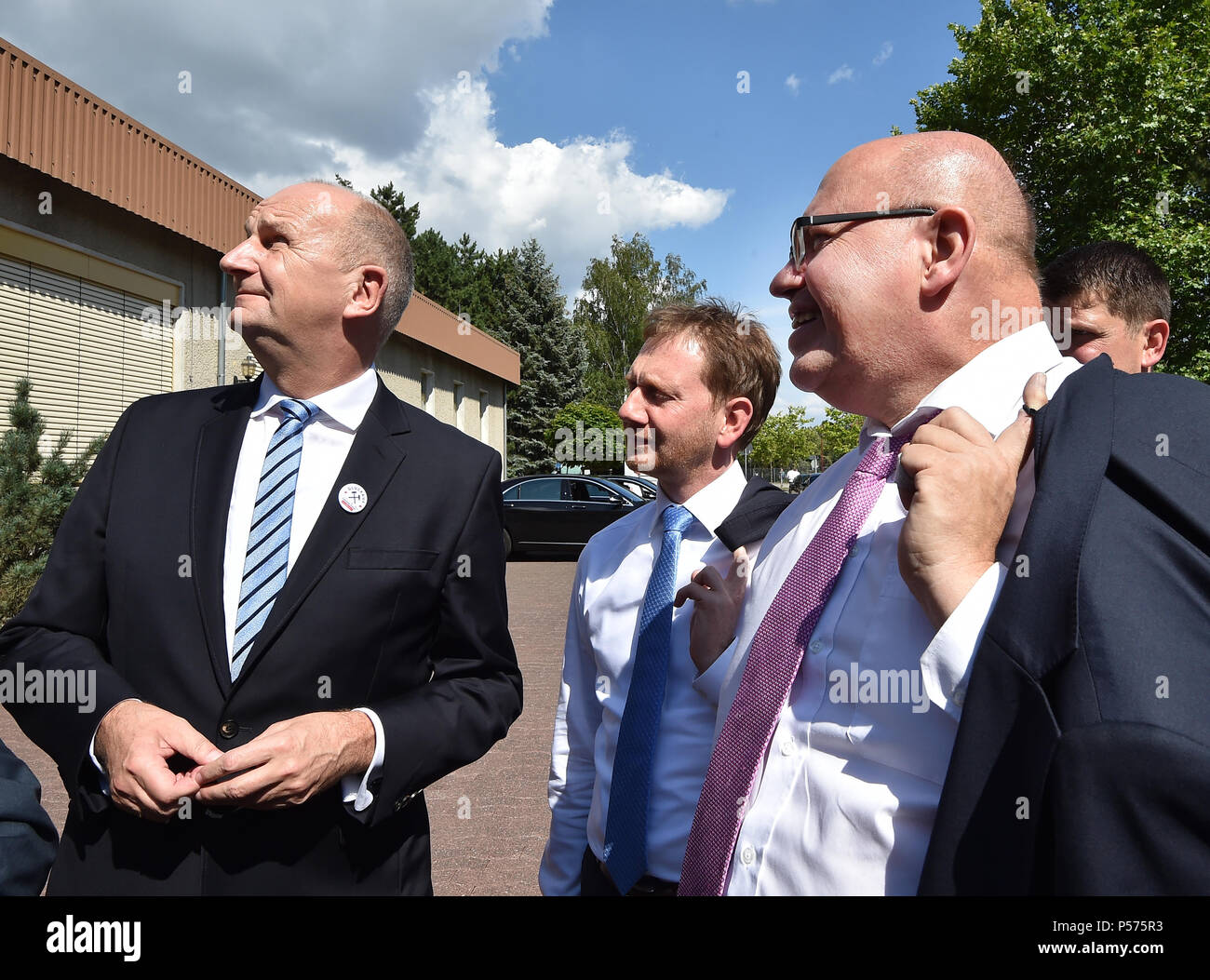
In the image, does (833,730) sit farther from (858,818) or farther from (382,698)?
(382,698)

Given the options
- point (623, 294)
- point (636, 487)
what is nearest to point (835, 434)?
point (623, 294)

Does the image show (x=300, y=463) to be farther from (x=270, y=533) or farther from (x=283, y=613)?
(x=283, y=613)

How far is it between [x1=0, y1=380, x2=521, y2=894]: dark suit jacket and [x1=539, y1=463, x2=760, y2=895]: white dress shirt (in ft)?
1.10

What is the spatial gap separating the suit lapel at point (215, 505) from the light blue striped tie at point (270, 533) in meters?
0.04

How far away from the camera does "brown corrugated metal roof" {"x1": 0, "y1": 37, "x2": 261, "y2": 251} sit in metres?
8.75

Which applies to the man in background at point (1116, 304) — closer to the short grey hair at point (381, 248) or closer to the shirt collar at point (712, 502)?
the shirt collar at point (712, 502)

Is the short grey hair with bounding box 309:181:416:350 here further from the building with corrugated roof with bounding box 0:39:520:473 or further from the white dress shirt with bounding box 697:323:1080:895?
the building with corrugated roof with bounding box 0:39:520:473

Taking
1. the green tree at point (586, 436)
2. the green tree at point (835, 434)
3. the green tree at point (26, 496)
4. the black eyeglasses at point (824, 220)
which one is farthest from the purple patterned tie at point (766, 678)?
the green tree at point (835, 434)

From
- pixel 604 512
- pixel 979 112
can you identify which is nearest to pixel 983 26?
pixel 979 112

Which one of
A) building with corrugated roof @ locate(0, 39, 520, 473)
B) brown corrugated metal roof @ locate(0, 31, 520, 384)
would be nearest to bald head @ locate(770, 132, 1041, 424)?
building with corrugated roof @ locate(0, 39, 520, 473)

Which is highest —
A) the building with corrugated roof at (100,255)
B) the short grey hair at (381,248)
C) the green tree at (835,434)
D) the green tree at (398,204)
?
the green tree at (398,204)

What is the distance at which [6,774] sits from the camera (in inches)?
53.2

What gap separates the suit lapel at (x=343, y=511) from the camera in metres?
1.84

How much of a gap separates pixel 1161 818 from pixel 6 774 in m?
1.58
